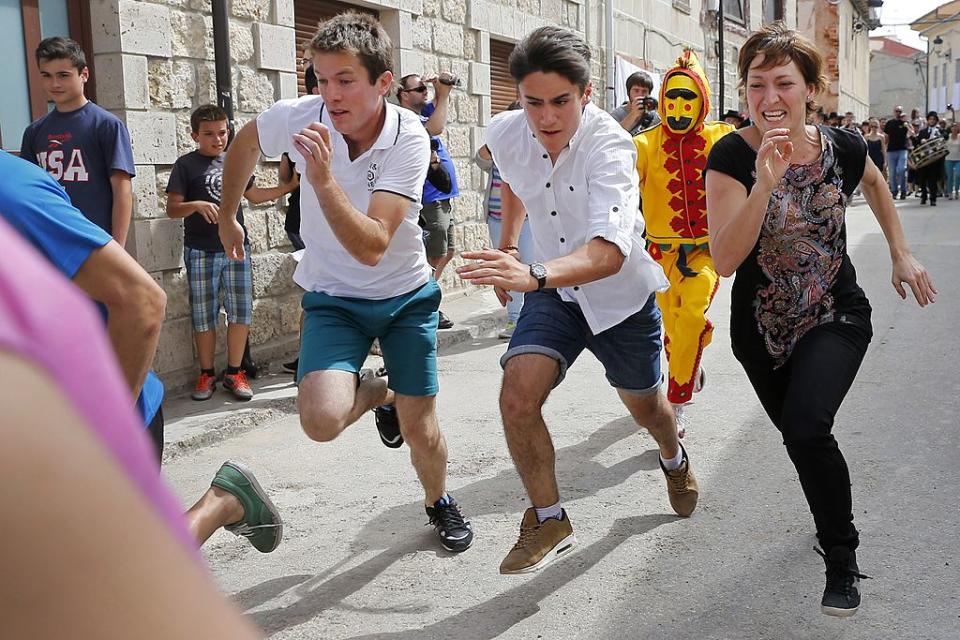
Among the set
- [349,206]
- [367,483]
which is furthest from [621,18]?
[349,206]

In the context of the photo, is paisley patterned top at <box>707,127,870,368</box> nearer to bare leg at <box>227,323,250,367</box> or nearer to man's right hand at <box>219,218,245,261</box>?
man's right hand at <box>219,218,245,261</box>

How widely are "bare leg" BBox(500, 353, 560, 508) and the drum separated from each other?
20.8 meters

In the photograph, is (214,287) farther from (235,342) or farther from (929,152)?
(929,152)

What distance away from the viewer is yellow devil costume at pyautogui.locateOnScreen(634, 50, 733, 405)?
531 centimetres

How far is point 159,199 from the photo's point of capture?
666 centimetres

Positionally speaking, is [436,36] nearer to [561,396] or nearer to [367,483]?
[561,396]

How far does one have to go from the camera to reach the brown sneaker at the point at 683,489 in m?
4.30

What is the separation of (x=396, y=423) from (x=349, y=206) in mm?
1314

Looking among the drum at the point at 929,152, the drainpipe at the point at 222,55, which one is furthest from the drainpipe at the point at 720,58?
the drainpipe at the point at 222,55

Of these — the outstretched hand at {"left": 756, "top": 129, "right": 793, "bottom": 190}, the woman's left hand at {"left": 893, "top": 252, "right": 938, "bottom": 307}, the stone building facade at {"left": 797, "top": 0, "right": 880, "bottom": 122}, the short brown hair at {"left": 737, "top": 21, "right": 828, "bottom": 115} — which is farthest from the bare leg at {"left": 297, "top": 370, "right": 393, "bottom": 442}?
the stone building facade at {"left": 797, "top": 0, "right": 880, "bottom": 122}

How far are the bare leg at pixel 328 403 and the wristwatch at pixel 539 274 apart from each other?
0.87 metres

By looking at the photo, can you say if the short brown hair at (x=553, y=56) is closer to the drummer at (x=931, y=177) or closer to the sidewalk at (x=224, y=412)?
the sidewalk at (x=224, y=412)

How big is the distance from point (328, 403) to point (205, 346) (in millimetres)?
3160

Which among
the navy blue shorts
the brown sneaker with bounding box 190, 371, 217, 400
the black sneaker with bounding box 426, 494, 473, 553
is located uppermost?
the navy blue shorts
